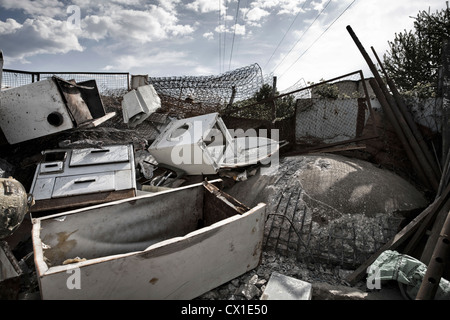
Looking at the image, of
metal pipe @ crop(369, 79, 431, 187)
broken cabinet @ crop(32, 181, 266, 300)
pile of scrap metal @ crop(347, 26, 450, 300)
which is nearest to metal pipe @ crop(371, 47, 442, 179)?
pile of scrap metal @ crop(347, 26, 450, 300)

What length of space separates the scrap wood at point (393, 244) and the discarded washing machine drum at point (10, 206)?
3.29 metres

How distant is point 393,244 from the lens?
2877 millimetres

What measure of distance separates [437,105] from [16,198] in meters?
6.04

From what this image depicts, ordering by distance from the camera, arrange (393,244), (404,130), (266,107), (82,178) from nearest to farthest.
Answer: (393,244), (82,178), (404,130), (266,107)

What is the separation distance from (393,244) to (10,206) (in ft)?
12.6

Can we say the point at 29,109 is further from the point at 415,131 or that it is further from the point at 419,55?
the point at 419,55

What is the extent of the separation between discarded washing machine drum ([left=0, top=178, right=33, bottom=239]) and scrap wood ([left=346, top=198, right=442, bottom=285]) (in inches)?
130

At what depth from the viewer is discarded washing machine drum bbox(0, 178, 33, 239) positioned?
7.00 ft

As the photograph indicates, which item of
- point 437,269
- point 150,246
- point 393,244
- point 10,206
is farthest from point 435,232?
point 10,206

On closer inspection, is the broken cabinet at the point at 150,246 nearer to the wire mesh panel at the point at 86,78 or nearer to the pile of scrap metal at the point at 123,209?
the pile of scrap metal at the point at 123,209

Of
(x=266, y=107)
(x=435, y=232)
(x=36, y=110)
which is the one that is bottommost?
(x=435, y=232)

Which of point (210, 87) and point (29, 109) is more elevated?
point (210, 87)

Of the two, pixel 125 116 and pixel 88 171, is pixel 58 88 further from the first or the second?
pixel 125 116

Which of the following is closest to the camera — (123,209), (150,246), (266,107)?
(150,246)
